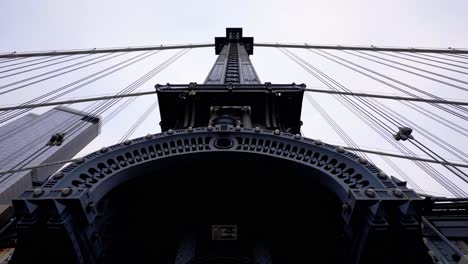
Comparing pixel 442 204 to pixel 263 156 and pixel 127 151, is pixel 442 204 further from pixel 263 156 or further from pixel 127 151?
pixel 127 151

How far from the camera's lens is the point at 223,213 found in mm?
10781

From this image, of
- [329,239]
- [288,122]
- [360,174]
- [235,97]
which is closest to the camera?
[360,174]

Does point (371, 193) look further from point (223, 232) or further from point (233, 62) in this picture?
point (233, 62)

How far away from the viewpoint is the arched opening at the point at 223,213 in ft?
31.7

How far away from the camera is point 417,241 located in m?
7.14

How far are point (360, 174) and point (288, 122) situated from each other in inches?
362

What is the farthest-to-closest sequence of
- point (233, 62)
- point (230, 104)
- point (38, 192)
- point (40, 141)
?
point (40, 141), point (233, 62), point (230, 104), point (38, 192)

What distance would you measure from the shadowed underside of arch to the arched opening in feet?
0.09

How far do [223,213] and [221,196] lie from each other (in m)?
0.51

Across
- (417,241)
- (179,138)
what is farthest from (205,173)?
(417,241)

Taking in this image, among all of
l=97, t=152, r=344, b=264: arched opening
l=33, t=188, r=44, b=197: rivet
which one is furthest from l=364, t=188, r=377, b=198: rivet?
l=33, t=188, r=44, b=197: rivet

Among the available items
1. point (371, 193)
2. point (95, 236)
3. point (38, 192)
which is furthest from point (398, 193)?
point (38, 192)

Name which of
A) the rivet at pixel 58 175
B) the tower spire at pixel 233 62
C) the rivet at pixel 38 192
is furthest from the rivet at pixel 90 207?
the tower spire at pixel 233 62

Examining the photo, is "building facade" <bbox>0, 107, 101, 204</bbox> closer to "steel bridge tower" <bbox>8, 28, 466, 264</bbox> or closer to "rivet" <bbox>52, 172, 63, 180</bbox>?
"steel bridge tower" <bbox>8, 28, 466, 264</bbox>
